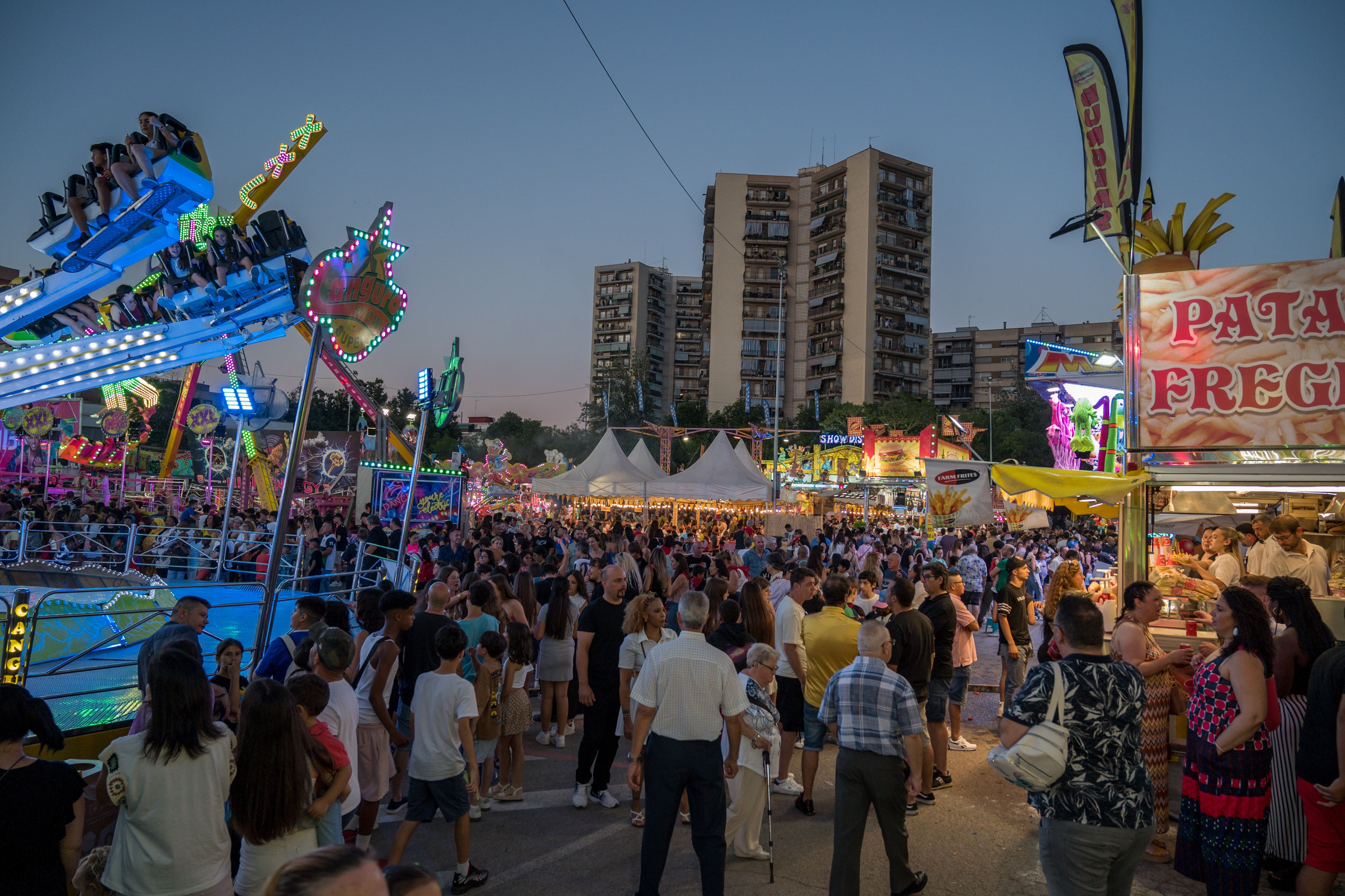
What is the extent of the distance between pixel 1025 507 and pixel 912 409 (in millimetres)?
20574

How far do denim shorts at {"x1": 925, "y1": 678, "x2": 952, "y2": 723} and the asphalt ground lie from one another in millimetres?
602

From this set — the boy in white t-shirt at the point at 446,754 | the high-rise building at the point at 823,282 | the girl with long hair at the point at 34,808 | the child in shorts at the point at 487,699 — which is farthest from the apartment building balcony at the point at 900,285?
the girl with long hair at the point at 34,808

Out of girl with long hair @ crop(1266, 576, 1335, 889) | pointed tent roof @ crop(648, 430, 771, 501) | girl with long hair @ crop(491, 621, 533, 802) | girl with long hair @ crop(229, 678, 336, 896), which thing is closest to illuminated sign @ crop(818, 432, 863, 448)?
pointed tent roof @ crop(648, 430, 771, 501)

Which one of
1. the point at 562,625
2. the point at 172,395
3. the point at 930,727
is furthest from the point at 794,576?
the point at 172,395

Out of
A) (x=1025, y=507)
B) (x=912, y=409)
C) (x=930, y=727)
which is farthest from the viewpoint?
(x=912, y=409)

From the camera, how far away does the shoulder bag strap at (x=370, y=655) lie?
4809mm

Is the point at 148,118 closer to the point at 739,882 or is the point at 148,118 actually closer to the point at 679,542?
the point at 739,882

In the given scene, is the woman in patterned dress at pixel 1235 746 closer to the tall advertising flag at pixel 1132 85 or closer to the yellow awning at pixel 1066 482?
the yellow awning at pixel 1066 482

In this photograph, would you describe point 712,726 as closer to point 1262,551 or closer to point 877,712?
point 877,712

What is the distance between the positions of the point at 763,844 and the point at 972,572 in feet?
31.0

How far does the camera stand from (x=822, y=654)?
566 centimetres

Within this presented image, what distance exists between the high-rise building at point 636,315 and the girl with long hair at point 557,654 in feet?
258

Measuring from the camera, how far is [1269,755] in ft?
13.6

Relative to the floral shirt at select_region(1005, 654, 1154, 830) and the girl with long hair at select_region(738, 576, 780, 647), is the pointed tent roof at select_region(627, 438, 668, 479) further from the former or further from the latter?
the floral shirt at select_region(1005, 654, 1154, 830)
